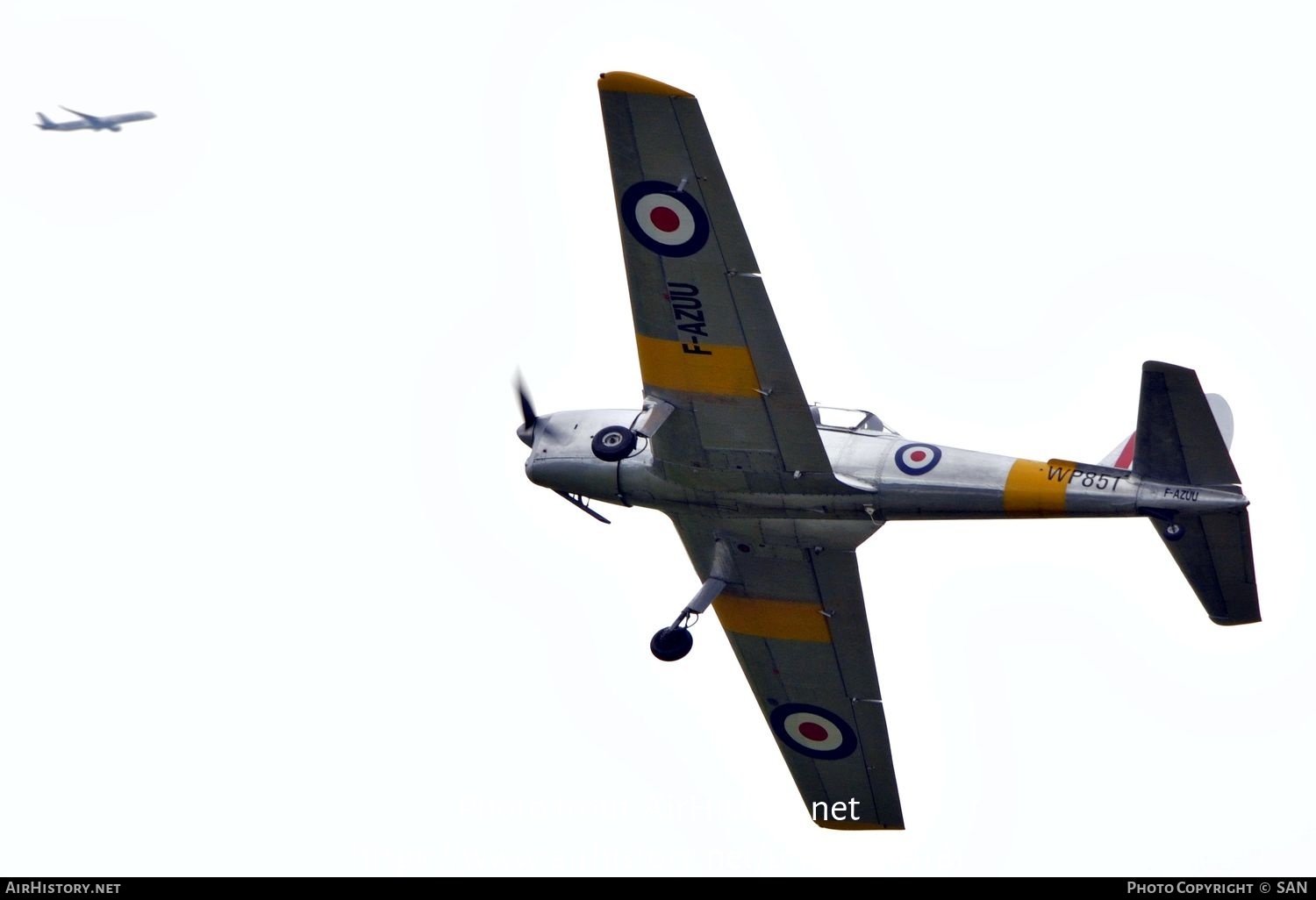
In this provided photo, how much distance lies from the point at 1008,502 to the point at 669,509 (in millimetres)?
4196

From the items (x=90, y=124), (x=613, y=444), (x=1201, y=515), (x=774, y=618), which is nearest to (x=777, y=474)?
(x=613, y=444)

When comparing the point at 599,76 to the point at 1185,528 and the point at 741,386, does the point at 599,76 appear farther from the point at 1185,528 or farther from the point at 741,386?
the point at 1185,528

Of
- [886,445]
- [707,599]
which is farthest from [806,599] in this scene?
[886,445]

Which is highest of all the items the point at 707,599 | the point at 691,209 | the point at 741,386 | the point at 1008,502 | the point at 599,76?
the point at 599,76

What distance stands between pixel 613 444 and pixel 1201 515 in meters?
6.28

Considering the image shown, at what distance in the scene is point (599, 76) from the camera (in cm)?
1948

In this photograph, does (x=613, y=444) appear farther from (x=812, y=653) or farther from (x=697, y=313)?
(x=812, y=653)

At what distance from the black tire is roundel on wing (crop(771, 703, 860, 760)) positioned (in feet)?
19.3

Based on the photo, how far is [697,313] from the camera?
68.1ft

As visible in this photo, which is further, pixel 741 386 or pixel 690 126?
pixel 741 386

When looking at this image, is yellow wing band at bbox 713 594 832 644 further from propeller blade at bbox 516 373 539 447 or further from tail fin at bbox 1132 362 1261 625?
tail fin at bbox 1132 362 1261 625

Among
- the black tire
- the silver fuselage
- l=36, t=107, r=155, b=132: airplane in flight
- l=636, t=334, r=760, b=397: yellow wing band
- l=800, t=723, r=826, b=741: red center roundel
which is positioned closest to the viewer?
the silver fuselage

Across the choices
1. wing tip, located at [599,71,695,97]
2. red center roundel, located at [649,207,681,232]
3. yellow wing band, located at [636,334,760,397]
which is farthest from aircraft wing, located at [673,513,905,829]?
wing tip, located at [599,71,695,97]

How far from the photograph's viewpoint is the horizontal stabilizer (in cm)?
1977
